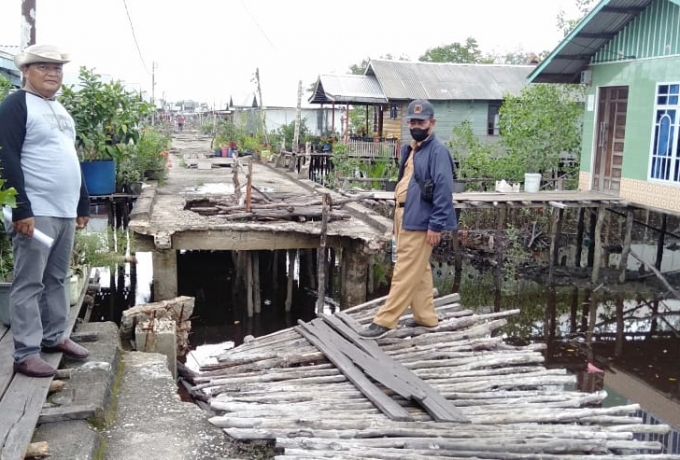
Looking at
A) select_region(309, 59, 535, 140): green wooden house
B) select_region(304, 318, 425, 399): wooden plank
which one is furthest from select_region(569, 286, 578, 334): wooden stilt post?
select_region(309, 59, 535, 140): green wooden house

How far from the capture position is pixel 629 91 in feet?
43.5

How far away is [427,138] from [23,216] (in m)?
3.02

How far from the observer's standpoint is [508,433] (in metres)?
3.85

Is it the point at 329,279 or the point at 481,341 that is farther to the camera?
the point at 329,279

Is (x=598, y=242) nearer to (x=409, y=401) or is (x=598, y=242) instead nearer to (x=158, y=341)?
(x=158, y=341)

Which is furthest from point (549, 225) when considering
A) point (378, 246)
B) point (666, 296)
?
point (378, 246)

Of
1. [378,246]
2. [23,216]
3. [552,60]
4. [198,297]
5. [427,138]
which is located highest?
[552,60]

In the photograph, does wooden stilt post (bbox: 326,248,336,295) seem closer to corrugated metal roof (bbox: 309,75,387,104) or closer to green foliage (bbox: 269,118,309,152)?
corrugated metal roof (bbox: 309,75,387,104)

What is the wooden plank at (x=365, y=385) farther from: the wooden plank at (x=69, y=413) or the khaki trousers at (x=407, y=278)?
the wooden plank at (x=69, y=413)

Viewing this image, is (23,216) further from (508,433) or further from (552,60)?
(552,60)

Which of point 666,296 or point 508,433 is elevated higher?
point 508,433

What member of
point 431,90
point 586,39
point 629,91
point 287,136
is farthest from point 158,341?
point 287,136

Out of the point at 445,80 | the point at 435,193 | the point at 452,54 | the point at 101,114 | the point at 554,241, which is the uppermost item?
the point at 452,54

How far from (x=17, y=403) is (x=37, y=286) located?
2.49ft
